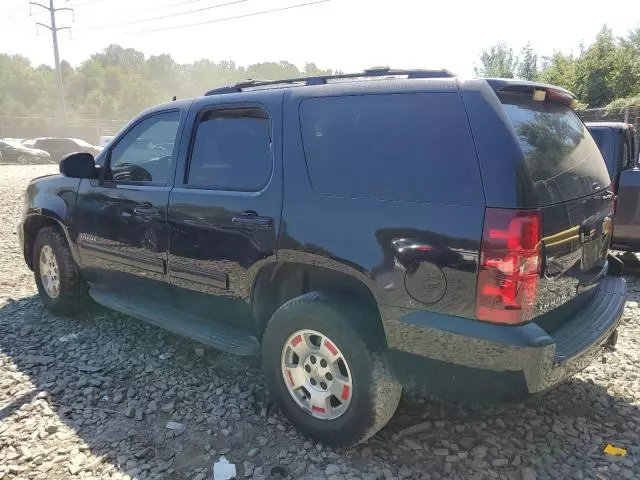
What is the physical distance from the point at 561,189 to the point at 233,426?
2.21m

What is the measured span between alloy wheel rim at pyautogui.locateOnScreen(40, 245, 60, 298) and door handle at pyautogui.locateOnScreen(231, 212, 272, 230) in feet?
8.01

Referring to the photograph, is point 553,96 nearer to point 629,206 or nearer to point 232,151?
point 232,151

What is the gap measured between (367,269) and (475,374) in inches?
26.8

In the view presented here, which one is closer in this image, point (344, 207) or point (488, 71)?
point (344, 207)

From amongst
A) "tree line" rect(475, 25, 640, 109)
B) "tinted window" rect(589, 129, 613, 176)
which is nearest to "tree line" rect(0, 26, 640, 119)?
"tree line" rect(475, 25, 640, 109)

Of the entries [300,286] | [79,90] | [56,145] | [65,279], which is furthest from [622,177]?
[79,90]

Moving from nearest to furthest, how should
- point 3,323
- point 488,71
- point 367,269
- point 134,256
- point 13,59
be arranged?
point 367,269 < point 134,256 < point 3,323 < point 488,71 < point 13,59

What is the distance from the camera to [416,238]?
95.3 inches

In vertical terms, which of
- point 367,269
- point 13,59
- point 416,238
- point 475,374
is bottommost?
point 475,374

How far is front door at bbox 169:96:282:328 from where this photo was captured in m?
3.04

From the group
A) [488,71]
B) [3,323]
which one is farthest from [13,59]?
[3,323]

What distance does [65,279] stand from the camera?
4.59 m

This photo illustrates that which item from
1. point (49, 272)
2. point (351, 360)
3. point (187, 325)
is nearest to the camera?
point (351, 360)

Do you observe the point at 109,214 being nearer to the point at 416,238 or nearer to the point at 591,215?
the point at 416,238
